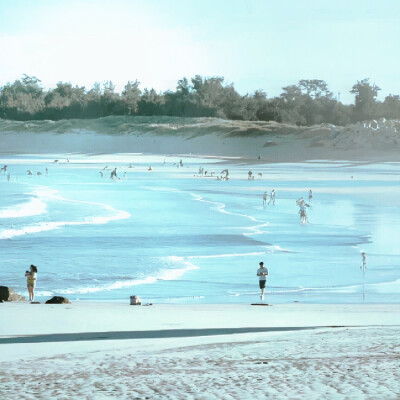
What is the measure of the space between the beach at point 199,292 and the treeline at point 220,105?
57.7 meters

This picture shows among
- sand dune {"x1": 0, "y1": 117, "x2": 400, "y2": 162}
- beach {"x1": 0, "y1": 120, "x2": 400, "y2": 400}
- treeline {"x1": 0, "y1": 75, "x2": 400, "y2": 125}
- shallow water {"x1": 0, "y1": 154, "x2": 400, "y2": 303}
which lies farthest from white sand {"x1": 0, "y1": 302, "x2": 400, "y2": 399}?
treeline {"x1": 0, "y1": 75, "x2": 400, "y2": 125}

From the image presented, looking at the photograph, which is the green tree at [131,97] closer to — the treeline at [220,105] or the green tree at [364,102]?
the treeline at [220,105]

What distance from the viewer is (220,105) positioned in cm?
11075

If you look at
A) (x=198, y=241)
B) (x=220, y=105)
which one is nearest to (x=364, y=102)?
(x=220, y=105)

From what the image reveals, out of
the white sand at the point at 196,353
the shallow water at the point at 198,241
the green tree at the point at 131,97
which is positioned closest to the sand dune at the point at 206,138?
the green tree at the point at 131,97

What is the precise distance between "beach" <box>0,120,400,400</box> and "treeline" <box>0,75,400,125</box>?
189ft

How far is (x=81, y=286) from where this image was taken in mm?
17766

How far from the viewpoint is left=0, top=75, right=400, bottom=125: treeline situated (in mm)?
108788

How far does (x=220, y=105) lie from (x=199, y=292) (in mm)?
94368

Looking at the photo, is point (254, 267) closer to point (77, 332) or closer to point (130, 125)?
point (77, 332)

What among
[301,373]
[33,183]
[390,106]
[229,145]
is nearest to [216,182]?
[33,183]

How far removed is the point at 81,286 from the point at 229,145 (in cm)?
7606

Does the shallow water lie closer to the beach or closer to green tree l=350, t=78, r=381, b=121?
the beach

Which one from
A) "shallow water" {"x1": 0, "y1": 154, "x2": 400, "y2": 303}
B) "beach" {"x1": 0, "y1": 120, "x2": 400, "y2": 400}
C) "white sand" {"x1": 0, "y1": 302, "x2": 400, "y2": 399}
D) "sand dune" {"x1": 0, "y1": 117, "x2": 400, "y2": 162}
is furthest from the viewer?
"sand dune" {"x1": 0, "y1": 117, "x2": 400, "y2": 162}
